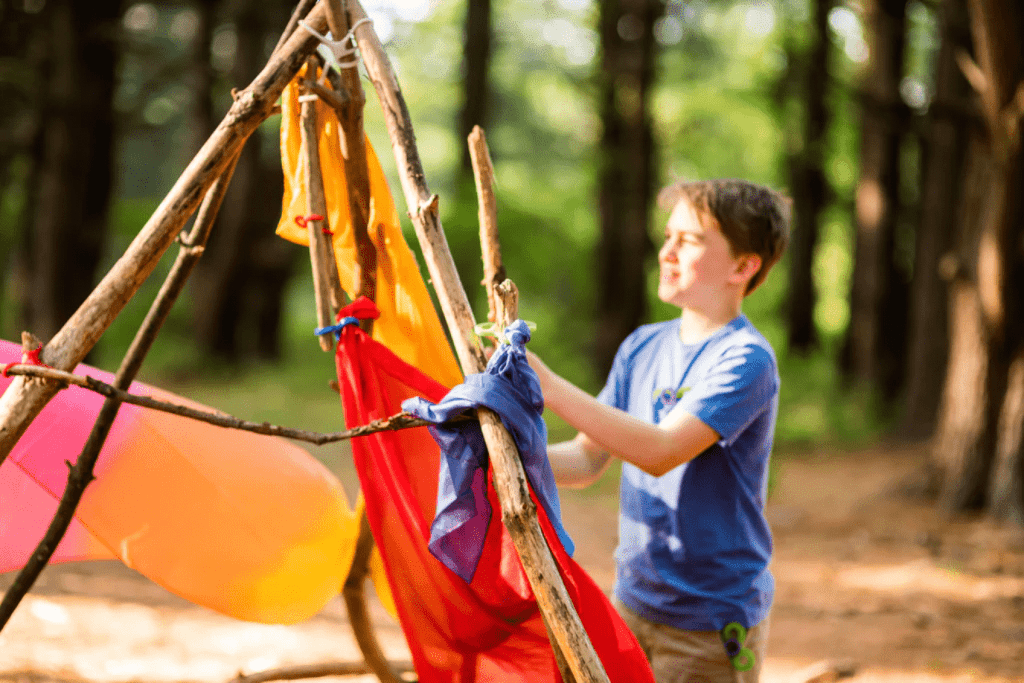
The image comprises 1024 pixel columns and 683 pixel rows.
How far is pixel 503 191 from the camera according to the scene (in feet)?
44.8

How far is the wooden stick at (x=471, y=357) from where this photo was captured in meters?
1.69

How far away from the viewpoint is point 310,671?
2.72 m

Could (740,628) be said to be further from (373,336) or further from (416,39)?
(416,39)

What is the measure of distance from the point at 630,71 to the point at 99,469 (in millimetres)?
9571

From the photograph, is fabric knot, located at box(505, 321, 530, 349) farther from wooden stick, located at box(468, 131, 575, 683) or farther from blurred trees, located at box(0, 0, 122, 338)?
blurred trees, located at box(0, 0, 122, 338)

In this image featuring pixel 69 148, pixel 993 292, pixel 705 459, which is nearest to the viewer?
pixel 705 459

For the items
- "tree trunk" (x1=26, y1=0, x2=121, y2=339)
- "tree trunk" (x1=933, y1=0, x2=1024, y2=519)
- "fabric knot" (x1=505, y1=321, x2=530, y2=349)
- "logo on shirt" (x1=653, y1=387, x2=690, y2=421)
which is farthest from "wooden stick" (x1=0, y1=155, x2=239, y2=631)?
"tree trunk" (x1=26, y1=0, x2=121, y2=339)

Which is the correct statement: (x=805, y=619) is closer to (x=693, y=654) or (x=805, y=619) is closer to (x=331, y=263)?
(x=693, y=654)

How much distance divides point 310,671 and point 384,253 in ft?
4.22

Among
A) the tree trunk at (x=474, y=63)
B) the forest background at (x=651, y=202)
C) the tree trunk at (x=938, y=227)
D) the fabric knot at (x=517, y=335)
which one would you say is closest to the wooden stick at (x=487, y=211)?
the fabric knot at (x=517, y=335)

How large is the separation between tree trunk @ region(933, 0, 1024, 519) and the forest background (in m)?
0.01

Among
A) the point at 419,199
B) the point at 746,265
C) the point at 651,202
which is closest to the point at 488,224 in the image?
Result: the point at 419,199

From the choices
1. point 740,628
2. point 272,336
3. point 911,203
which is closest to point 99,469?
point 740,628

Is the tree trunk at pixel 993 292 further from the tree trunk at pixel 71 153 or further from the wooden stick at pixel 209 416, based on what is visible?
the tree trunk at pixel 71 153
